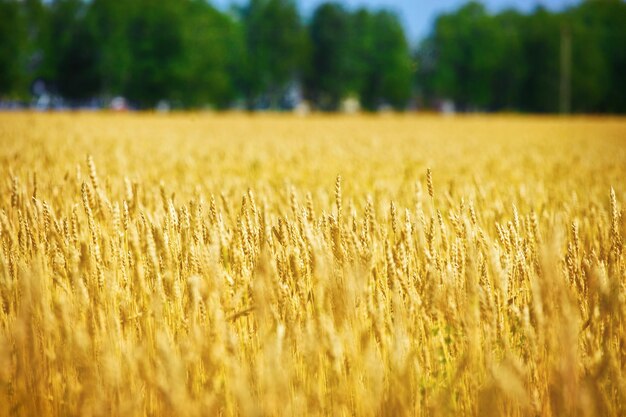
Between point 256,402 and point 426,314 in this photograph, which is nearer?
point 256,402

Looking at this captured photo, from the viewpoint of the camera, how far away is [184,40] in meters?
64.1

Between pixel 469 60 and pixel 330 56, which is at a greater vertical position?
pixel 330 56

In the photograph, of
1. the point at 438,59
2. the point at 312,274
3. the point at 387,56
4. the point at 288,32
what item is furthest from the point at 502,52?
the point at 312,274

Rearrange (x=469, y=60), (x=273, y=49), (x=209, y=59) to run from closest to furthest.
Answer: (x=209, y=59), (x=273, y=49), (x=469, y=60)

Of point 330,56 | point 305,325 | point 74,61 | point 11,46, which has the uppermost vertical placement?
point 330,56

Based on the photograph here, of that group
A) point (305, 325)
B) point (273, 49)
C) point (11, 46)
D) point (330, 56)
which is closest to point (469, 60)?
point (330, 56)

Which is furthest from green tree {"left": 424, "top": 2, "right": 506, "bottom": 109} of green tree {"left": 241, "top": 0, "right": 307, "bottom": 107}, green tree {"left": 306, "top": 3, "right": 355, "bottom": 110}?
green tree {"left": 241, "top": 0, "right": 307, "bottom": 107}

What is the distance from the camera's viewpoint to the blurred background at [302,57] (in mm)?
62375

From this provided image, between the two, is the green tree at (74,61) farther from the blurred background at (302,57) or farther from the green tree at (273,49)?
the green tree at (273,49)

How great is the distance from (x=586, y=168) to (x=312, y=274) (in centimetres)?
659

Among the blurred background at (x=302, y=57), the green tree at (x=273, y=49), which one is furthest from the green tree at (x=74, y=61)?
the green tree at (x=273, y=49)

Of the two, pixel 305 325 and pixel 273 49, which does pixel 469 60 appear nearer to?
pixel 273 49

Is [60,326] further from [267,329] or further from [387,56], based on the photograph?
[387,56]

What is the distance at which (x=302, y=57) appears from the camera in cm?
7288
